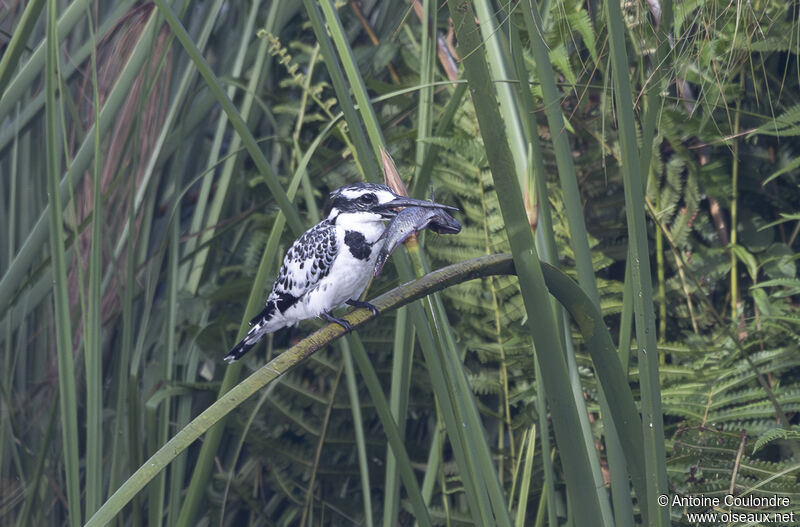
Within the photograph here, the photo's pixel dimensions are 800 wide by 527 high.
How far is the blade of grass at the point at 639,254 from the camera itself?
525 mm

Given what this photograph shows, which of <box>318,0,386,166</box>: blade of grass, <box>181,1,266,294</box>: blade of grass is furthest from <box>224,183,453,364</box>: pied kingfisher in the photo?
<box>181,1,266,294</box>: blade of grass

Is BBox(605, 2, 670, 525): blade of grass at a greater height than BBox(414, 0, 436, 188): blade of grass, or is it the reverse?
BBox(414, 0, 436, 188): blade of grass

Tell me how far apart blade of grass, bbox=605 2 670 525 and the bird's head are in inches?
5.6

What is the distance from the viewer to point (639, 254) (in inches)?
21.0

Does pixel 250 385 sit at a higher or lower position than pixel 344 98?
lower

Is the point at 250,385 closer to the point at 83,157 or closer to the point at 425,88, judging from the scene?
the point at 425,88

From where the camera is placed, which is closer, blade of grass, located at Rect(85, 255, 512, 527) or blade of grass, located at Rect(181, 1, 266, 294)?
blade of grass, located at Rect(85, 255, 512, 527)

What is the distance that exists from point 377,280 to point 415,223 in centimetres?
70

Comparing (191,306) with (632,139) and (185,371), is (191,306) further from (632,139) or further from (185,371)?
(632,139)

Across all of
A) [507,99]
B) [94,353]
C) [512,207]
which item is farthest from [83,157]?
[512,207]

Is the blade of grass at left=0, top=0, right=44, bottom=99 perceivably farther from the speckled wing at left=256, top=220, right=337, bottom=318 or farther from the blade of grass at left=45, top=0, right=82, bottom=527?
the speckled wing at left=256, top=220, right=337, bottom=318

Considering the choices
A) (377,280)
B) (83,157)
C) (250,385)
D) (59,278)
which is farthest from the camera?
(377,280)

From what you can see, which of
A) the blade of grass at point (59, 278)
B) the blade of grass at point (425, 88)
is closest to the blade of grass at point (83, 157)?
the blade of grass at point (59, 278)

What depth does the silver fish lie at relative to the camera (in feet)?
1.94
